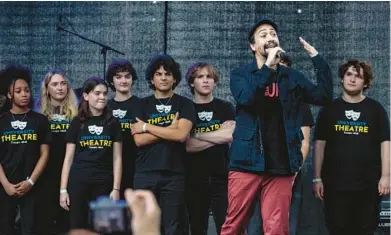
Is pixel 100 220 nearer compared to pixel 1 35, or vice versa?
pixel 100 220

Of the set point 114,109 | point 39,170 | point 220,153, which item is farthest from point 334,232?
point 39,170

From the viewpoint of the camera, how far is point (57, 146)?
5531 millimetres

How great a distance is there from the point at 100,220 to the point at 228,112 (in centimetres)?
357

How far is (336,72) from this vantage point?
597 cm

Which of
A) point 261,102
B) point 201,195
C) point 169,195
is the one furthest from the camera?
point 201,195

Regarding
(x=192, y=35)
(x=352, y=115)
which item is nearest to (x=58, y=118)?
(x=192, y=35)

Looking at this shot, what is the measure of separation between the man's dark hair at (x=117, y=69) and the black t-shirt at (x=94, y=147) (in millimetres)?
386

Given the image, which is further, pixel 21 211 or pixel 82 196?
pixel 21 211

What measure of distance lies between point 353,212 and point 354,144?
45 centimetres

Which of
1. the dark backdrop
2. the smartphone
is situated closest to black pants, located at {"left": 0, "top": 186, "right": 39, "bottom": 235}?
the dark backdrop

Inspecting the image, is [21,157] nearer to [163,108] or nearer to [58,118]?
[58,118]

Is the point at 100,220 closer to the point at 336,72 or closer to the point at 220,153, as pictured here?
the point at 220,153

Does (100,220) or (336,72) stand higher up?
(336,72)

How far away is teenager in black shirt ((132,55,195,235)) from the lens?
486cm
